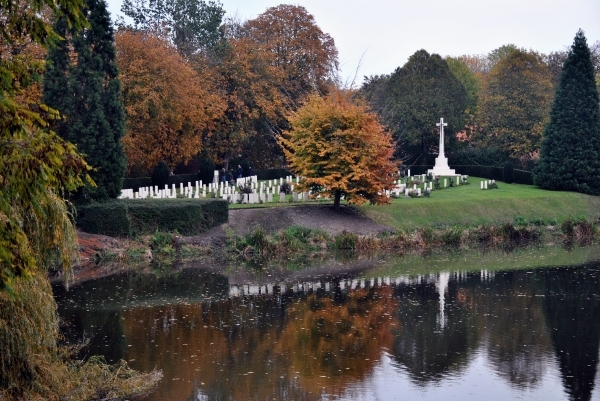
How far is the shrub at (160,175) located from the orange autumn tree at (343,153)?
875cm

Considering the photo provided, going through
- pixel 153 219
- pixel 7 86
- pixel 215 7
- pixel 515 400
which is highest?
pixel 215 7

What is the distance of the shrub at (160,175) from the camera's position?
44.8 metres

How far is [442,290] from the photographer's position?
26328 mm

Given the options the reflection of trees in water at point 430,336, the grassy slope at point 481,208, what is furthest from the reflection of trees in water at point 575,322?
the grassy slope at point 481,208

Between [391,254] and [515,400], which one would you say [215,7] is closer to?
[391,254]

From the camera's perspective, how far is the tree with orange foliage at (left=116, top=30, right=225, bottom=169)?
43344mm

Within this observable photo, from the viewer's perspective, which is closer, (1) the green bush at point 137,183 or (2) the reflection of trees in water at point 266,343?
(2) the reflection of trees in water at point 266,343

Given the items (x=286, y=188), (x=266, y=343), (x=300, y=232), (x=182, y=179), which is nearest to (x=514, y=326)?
(x=266, y=343)

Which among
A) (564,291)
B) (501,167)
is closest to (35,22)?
(564,291)

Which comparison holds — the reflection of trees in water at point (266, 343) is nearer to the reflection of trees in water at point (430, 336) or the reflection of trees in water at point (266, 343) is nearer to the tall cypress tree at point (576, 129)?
the reflection of trees in water at point (430, 336)

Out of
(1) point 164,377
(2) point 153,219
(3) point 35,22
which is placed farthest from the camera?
(2) point 153,219

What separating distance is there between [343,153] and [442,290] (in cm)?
1378

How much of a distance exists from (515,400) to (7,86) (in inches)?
418

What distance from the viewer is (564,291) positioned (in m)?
26.1
